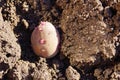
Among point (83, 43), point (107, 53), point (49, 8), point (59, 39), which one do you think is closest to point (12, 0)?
point (49, 8)

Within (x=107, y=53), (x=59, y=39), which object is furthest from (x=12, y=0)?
(x=107, y=53)

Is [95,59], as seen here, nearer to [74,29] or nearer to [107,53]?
[107,53]

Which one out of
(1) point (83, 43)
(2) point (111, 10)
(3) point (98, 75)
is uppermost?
(2) point (111, 10)

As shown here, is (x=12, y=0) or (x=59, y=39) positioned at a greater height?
(x=12, y=0)

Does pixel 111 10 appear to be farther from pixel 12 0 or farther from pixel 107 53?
pixel 12 0

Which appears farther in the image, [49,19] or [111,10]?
[49,19]

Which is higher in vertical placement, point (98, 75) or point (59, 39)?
point (59, 39)
